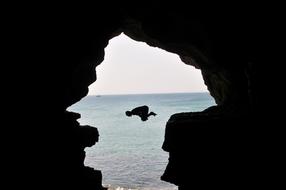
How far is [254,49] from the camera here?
12109 millimetres

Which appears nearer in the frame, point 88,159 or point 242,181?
point 242,181

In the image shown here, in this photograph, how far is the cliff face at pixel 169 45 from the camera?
37.4 feet

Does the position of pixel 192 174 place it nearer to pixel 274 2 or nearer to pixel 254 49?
pixel 254 49

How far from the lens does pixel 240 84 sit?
14.4m

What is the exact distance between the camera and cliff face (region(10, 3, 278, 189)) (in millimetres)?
11414

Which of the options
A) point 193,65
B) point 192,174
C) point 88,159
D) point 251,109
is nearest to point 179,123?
point 192,174

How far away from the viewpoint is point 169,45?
56.3 feet

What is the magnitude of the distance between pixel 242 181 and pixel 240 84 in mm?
5021

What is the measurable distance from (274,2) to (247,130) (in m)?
4.45

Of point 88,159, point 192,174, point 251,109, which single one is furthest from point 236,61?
point 88,159

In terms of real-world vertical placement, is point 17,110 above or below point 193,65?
below

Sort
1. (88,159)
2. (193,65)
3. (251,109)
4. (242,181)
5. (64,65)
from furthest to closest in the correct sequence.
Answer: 1. (88,159)
2. (193,65)
3. (64,65)
4. (251,109)
5. (242,181)

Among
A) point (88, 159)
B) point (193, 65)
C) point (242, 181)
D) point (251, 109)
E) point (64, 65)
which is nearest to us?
point (242, 181)

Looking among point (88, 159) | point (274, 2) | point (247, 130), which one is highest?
point (274, 2)
